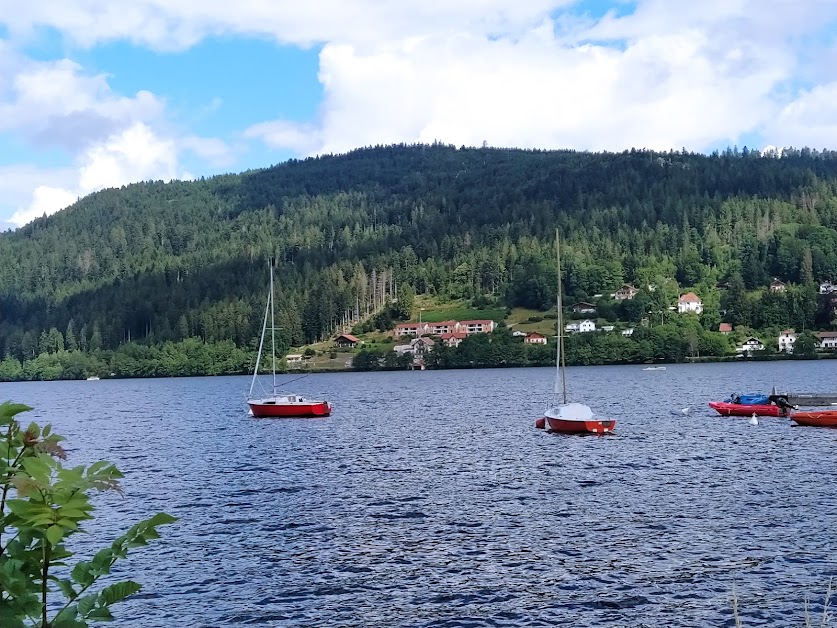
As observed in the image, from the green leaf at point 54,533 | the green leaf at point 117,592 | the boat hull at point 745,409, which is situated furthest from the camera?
the boat hull at point 745,409

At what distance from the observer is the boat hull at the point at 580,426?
66062 millimetres

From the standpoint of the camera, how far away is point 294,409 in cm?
9012

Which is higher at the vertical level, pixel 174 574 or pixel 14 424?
pixel 14 424

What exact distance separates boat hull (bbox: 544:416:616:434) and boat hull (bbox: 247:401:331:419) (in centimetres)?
2933

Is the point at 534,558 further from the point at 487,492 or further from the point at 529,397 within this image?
the point at 529,397

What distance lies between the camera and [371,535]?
111 feet

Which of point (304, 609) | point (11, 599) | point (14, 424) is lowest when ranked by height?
point (304, 609)

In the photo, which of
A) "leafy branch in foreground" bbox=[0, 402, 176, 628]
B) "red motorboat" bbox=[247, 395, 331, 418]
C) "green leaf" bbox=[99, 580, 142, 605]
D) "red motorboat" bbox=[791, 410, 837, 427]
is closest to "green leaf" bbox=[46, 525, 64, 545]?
"leafy branch in foreground" bbox=[0, 402, 176, 628]

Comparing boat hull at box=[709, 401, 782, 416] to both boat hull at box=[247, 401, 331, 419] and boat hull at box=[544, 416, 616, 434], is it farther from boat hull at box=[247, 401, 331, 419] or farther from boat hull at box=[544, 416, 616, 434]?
boat hull at box=[247, 401, 331, 419]

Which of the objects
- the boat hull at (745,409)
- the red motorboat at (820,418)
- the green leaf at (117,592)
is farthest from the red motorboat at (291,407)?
the green leaf at (117,592)

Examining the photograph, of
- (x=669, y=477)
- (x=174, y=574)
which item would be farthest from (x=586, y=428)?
(x=174, y=574)

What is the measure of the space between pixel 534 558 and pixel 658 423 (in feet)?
168

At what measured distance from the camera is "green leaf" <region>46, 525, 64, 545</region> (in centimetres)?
463

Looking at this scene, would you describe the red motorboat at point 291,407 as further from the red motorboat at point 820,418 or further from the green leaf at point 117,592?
the green leaf at point 117,592
